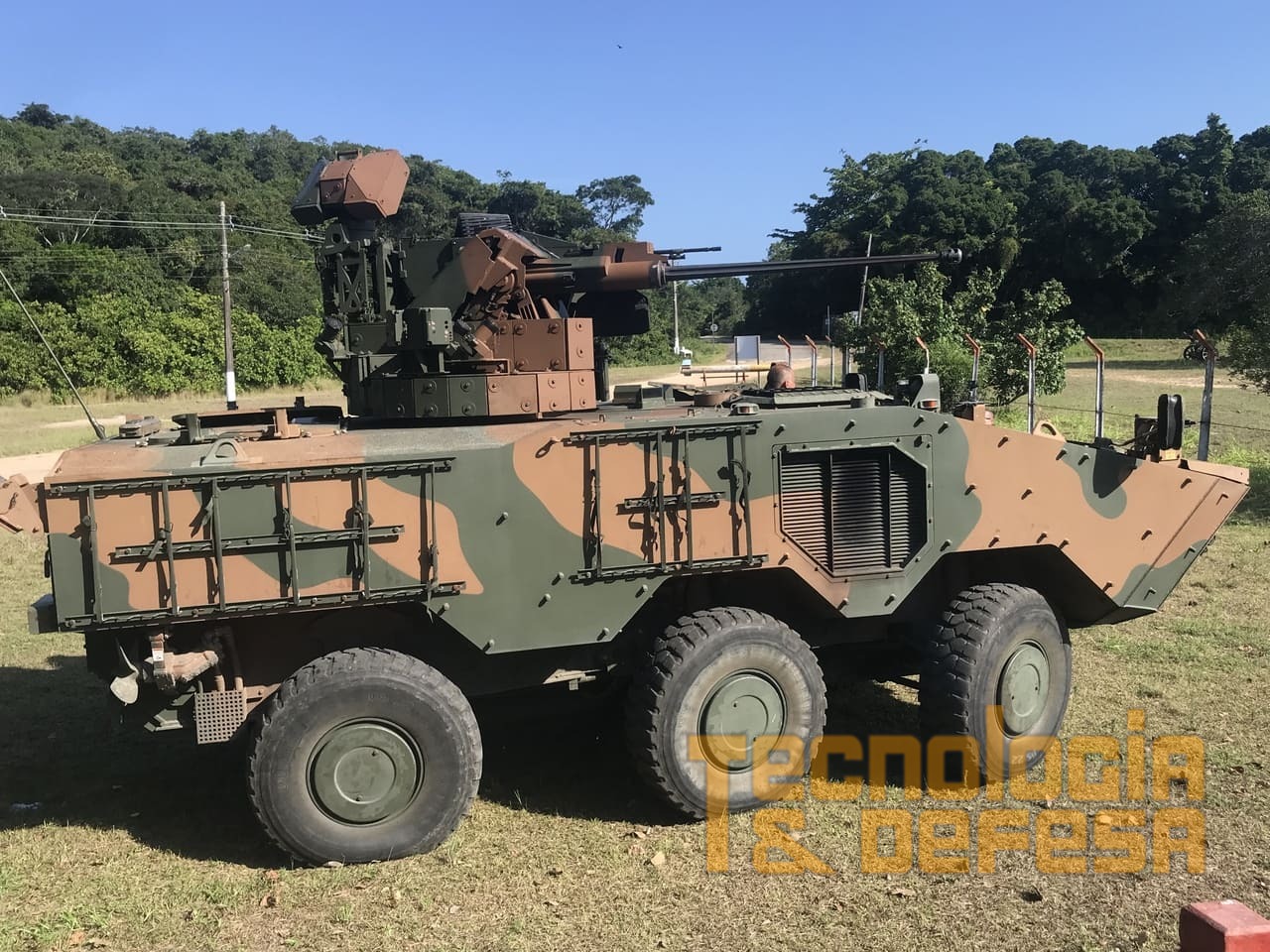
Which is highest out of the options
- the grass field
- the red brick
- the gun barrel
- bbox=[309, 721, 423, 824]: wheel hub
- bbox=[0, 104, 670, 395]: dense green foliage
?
bbox=[0, 104, 670, 395]: dense green foliage

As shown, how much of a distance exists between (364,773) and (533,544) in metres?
1.36

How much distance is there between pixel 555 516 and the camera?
5.49 metres

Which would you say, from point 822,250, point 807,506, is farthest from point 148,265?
point 807,506

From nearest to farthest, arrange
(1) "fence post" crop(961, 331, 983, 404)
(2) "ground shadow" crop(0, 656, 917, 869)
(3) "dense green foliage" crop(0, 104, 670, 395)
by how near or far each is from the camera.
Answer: (2) "ground shadow" crop(0, 656, 917, 869)
(1) "fence post" crop(961, 331, 983, 404)
(3) "dense green foliage" crop(0, 104, 670, 395)

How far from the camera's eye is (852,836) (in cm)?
563

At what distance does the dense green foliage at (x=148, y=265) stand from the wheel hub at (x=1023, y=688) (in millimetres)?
17316

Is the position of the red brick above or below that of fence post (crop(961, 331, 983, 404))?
below

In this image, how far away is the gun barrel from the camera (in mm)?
6855

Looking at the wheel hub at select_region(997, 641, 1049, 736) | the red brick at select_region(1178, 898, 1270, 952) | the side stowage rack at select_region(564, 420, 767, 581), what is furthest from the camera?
the wheel hub at select_region(997, 641, 1049, 736)

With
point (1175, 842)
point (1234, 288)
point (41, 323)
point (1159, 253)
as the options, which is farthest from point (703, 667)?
point (1159, 253)

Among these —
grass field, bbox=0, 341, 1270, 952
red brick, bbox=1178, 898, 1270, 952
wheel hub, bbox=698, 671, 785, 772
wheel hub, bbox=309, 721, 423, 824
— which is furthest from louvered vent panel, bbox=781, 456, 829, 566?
red brick, bbox=1178, 898, 1270, 952

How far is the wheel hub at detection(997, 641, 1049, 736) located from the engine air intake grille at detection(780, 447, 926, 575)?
91cm

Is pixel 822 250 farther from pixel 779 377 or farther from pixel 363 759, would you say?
pixel 363 759

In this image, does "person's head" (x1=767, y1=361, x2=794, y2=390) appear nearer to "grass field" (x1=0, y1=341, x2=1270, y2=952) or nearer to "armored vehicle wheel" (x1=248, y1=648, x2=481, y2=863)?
"grass field" (x1=0, y1=341, x2=1270, y2=952)
